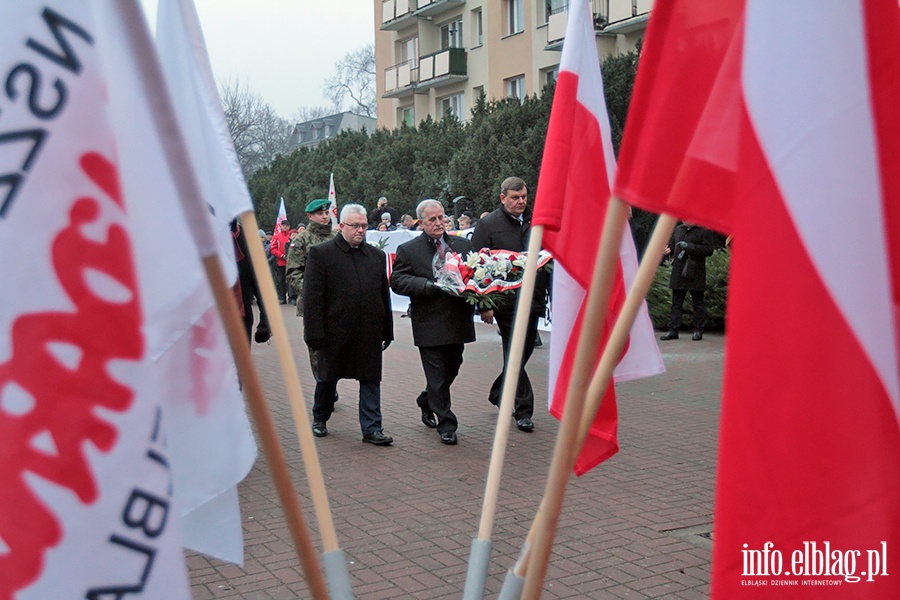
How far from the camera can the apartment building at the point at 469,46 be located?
103ft

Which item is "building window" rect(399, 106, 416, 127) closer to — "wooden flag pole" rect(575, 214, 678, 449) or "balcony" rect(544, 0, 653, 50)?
"balcony" rect(544, 0, 653, 50)

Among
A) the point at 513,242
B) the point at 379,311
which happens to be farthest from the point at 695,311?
the point at 379,311

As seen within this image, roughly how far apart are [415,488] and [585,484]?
112 cm

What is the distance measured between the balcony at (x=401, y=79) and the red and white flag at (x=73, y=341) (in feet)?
Answer: 135

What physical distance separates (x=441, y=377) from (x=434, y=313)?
0.53m

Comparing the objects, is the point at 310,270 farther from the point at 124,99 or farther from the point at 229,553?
the point at 124,99

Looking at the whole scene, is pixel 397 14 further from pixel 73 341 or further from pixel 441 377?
pixel 73 341

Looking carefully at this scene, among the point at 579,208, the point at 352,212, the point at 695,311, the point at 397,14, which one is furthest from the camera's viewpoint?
the point at 397,14

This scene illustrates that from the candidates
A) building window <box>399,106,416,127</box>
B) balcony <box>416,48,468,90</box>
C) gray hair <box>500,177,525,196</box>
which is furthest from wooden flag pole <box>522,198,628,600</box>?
building window <box>399,106,416,127</box>

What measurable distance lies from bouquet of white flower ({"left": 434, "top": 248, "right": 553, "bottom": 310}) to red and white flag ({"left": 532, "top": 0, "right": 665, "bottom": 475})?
4693mm

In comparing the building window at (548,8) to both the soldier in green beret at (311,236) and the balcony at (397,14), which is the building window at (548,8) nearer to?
the balcony at (397,14)

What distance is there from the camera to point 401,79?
43.6m

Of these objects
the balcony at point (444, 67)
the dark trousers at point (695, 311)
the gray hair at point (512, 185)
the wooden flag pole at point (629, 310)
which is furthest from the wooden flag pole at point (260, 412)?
the balcony at point (444, 67)

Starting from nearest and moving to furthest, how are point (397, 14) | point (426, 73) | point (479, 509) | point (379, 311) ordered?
point (479, 509), point (379, 311), point (426, 73), point (397, 14)
